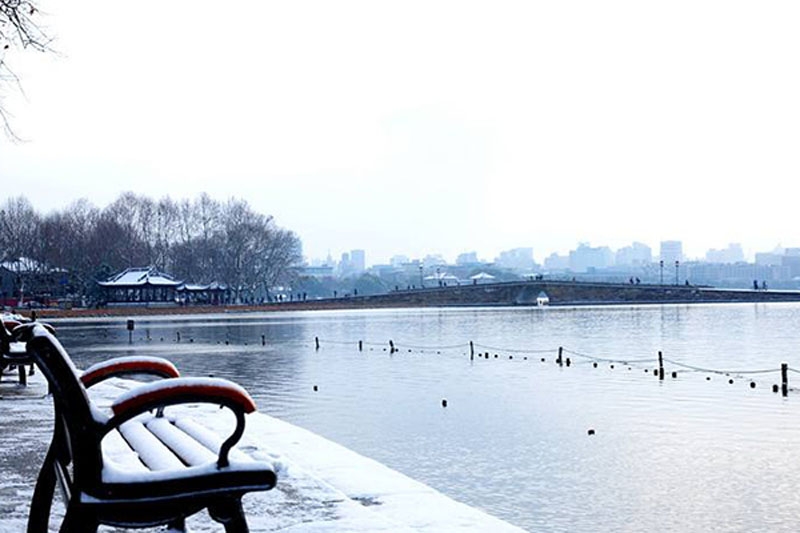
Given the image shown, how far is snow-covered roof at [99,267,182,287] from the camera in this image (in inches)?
4424

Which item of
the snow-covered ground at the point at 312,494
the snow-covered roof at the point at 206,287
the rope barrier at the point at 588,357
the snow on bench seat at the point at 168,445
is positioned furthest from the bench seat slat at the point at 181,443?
the snow-covered roof at the point at 206,287

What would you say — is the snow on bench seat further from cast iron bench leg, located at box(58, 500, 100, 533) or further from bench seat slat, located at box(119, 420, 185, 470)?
cast iron bench leg, located at box(58, 500, 100, 533)

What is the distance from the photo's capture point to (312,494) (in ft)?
22.1

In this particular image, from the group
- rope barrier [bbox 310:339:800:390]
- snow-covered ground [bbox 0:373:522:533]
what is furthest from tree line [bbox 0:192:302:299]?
snow-covered ground [bbox 0:373:522:533]

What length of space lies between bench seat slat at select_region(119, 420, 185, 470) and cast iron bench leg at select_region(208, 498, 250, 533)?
232 mm

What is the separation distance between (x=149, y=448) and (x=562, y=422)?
16380 mm

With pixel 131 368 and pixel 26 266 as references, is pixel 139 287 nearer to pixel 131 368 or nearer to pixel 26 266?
pixel 26 266

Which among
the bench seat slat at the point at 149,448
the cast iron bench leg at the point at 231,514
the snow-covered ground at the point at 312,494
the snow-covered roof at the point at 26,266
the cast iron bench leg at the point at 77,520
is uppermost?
the snow-covered roof at the point at 26,266

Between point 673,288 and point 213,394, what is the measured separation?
463ft

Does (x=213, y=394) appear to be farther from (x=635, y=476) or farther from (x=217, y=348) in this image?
(x=217, y=348)

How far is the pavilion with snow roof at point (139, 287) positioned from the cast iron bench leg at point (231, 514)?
365 feet

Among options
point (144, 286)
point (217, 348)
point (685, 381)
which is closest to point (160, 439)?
point (685, 381)

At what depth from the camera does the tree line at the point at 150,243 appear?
11812cm

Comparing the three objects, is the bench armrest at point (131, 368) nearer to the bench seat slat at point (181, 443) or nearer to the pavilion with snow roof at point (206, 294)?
the bench seat slat at point (181, 443)
